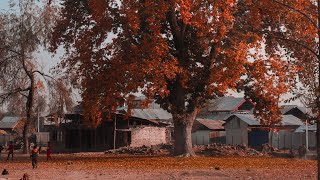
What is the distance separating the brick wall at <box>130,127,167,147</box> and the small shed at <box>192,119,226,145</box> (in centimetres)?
1007

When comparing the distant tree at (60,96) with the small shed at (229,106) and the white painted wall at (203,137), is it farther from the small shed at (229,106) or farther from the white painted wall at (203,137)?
the small shed at (229,106)

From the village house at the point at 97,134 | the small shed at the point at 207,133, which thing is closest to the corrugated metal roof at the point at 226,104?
the small shed at the point at 207,133

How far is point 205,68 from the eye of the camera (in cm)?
3566

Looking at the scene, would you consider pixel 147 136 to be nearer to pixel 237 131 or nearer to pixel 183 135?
pixel 237 131

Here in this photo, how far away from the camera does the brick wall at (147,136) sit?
185ft

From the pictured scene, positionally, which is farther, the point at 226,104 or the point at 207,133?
the point at 226,104

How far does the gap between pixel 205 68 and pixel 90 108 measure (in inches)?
326

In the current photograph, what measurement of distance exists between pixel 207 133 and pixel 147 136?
14.9 metres

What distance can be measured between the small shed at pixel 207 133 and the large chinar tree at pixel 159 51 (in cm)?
3269

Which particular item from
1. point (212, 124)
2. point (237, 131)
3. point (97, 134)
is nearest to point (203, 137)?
point (212, 124)

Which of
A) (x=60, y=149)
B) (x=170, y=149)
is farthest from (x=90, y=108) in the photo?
(x=60, y=149)

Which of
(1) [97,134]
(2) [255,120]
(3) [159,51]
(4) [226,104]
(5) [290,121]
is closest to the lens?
(3) [159,51]

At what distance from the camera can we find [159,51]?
104 ft

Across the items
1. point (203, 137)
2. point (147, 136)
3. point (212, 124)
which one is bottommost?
point (203, 137)
